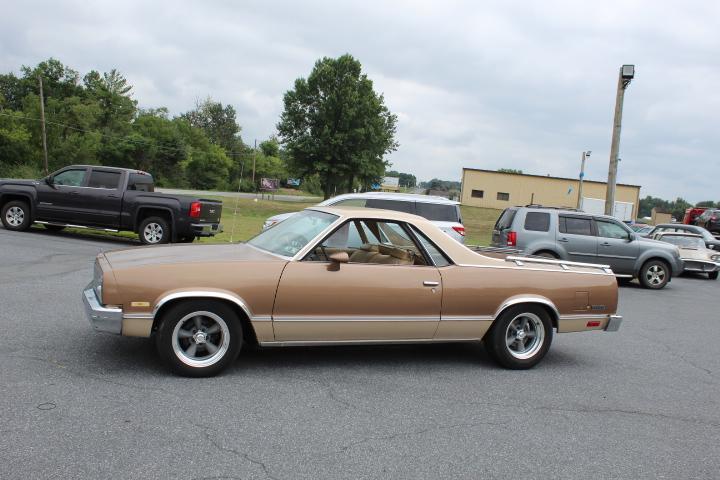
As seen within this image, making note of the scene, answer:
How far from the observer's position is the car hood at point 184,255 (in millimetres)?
4895

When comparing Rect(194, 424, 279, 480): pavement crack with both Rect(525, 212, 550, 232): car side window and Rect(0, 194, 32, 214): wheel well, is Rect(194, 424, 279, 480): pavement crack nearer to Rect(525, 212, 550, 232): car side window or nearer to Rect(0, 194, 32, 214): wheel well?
Rect(525, 212, 550, 232): car side window

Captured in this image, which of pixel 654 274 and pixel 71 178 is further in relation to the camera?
pixel 71 178

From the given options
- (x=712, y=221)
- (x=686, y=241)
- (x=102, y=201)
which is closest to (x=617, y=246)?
(x=686, y=241)

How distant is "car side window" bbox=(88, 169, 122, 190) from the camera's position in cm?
1458

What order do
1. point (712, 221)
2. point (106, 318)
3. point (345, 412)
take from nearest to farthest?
1. point (345, 412)
2. point (106, 318)
3. point (712, 221)

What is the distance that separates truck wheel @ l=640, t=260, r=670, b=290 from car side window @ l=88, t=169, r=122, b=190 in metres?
13.1

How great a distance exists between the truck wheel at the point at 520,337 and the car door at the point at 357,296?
2.36 feet

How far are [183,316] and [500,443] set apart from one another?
103 inches

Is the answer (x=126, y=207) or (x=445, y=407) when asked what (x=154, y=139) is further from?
(x=445, y=407)

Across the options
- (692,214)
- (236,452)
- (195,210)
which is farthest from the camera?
(692,214)

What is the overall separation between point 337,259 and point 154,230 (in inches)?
419

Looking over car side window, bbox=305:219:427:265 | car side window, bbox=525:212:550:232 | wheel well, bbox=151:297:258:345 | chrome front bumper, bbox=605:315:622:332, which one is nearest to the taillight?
car side window, bbox=525:212:550:232

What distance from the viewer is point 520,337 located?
5824 millimetres

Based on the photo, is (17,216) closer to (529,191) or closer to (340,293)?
(340,293)
